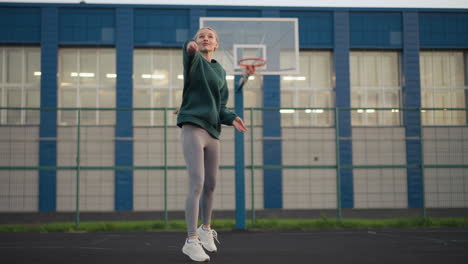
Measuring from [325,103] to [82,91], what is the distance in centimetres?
758

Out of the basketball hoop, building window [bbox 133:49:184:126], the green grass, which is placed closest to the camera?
the basketball hoop

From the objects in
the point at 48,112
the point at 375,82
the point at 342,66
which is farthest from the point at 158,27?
the point at 375,82

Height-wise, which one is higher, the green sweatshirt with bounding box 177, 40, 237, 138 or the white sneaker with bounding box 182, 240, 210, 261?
the green sweatshirt with bounding box 177, 40, 237, 138

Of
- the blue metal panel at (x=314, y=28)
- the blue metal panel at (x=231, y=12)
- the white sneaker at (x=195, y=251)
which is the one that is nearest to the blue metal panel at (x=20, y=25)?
the blue metal panel at (x=231, y=12)

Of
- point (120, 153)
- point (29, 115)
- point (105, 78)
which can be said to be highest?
point (105, 78)

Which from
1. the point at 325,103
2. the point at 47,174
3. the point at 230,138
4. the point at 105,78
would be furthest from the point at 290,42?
the point at 47,174

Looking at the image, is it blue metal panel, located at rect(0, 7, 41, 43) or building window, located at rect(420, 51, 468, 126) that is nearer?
blue metal panel, located at rect(0, 7, 41, 43)

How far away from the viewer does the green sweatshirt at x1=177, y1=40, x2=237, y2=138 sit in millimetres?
3473

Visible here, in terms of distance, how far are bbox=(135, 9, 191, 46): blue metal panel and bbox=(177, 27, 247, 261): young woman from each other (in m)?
11.4

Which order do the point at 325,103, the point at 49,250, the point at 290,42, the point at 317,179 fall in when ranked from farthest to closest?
the point at 325,103 < the point at 317,179 < the point at 290,42 < the point at 49,250

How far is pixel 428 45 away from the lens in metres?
15.5

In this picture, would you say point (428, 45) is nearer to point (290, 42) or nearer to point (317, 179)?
point (317, 179)

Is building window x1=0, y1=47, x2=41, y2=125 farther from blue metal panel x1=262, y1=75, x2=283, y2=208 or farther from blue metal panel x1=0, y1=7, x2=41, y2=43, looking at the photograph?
blue metal panel x1=262, y1=75, x2=283, y2=208

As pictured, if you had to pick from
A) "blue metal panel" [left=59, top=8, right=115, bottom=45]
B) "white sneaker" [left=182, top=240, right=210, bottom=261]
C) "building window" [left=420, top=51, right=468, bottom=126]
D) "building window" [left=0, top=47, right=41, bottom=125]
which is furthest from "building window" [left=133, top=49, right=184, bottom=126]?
"white sneaker" [left=182, top=240, right=210, bottom=261]
